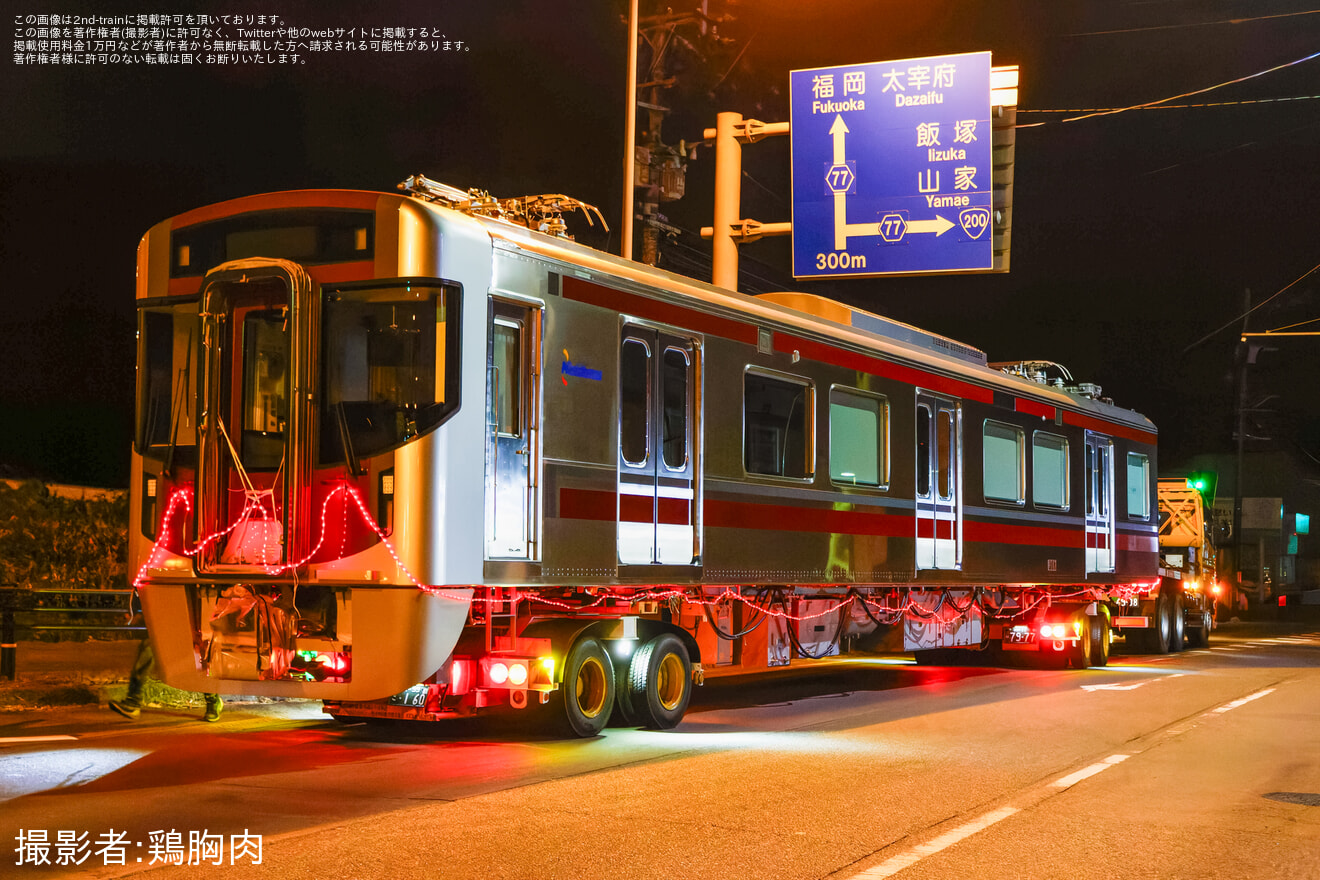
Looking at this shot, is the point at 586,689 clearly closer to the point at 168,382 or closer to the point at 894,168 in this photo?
the point at 168,382

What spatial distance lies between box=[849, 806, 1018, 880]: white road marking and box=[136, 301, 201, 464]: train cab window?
5895 mm

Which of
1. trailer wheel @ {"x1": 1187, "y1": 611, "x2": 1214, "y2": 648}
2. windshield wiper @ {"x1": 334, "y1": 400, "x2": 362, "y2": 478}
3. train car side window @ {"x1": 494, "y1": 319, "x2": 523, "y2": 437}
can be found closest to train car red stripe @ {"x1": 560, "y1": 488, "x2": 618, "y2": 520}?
train car side window @ {"x1": 494, "y1": 319, "x2": 523, "y2": 437}

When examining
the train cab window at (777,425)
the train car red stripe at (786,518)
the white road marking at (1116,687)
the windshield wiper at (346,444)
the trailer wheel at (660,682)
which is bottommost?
the white road marking at (1116,687)

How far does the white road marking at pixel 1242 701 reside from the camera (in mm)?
14859

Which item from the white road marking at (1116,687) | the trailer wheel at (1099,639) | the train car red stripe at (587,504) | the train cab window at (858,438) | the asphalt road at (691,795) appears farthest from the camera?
the trailer wheel at (1099,639)

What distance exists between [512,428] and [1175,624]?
64.7ft

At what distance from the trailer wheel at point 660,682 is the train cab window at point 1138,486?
12452 mm

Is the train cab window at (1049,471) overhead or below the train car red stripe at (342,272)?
below

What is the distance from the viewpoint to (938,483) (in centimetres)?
1653

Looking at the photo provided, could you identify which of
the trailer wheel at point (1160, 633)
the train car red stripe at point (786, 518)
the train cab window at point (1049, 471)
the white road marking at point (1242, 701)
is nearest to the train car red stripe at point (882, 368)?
the train car red stripe at point (786, 518)

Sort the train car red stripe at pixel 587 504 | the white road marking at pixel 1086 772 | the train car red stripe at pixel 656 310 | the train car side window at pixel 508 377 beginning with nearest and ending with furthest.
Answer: the white road marking at pixel 1086 772, the train car side window at pixel 508 377, the train car red stripe at pixel 587 504, the train car red stripe at pixel 656 310

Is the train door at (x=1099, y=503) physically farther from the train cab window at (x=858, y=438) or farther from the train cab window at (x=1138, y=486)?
the train cab window at (x=858, y=438)

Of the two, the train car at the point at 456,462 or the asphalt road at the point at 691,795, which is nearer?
the asphalt road at the point at 691,795

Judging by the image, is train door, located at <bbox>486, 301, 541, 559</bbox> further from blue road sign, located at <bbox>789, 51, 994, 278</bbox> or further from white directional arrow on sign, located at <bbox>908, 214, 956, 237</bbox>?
white directional arrow on sign, located at <bbox>908, 214, 956, 237</bbox>
